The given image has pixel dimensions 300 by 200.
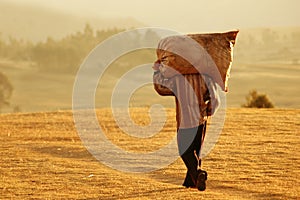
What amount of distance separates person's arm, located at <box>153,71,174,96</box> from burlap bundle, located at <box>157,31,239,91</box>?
191 millimetres

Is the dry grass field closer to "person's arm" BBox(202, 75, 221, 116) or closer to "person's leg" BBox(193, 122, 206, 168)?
"person's leg" BBox(193, 122, 206, 168)

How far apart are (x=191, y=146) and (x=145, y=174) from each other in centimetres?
166

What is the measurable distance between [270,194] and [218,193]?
0.67 meters

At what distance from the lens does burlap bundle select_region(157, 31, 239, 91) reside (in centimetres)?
852

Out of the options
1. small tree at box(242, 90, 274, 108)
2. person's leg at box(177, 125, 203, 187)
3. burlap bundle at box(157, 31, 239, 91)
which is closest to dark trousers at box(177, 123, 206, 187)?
person's leg at box(177, 125, 203, 187)

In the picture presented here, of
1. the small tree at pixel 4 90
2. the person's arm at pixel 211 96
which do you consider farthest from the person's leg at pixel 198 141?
the small tree at pixel 4 90

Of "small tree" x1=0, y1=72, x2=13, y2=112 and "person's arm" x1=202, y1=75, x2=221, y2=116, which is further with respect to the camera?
"small tree" x1=0, y1=72, x2=13, y2=112

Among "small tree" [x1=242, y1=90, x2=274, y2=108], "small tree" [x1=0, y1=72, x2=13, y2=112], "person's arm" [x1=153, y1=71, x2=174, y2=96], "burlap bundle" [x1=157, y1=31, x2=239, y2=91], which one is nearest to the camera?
"burlap bundle" [x1=157, y1=31, x2=239, y2=91]

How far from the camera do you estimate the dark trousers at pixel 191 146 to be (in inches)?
344

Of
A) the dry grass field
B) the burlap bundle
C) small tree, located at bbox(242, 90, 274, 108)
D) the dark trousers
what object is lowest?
small tree, located at bbox(242, 90, 274, 108)

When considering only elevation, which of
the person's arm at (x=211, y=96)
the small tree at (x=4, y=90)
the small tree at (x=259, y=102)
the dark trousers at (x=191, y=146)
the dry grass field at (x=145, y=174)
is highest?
the person's arm at (x=211, y=96)

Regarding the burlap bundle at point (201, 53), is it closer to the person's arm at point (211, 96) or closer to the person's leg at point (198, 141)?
the person's arm at point (211, 96)

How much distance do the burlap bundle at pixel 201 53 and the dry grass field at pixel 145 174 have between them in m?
1.53

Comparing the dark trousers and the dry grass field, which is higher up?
the dark trousers
